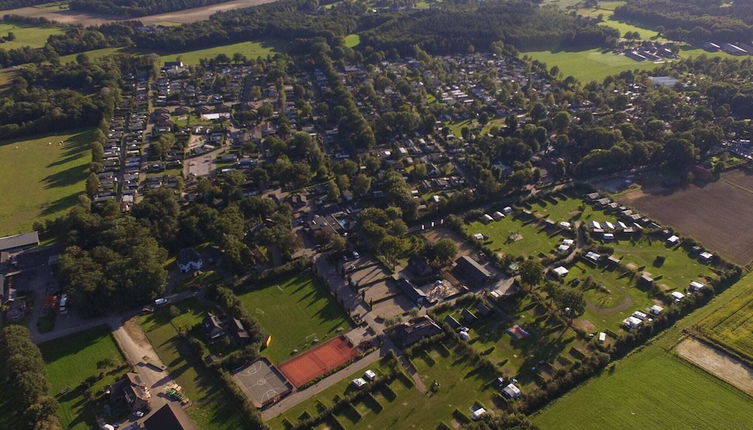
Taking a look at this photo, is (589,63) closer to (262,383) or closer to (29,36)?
(262,383)

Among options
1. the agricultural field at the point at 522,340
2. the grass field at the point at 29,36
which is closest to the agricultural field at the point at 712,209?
the agricultural field at the point at 522,340

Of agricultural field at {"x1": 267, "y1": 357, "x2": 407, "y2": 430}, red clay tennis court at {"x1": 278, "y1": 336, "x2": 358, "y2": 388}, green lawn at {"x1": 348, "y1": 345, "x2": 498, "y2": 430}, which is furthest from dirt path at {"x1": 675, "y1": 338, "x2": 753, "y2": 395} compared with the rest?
red clay tennis court at {"x1": 278, "y1": 336, "x2": 358, "y2": 388}

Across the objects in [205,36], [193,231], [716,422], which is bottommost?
[716,422]

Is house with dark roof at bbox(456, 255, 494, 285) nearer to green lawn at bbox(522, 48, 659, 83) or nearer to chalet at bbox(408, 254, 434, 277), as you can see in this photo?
chalet at bbox(408, 254, 434, 277)

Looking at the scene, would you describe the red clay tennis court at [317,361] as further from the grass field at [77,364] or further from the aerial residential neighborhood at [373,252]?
the grass field at [77,364]

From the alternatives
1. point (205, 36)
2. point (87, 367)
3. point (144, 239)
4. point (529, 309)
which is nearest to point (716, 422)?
point (529, 309)

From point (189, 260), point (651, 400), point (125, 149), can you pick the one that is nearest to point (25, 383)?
point (189, 260)

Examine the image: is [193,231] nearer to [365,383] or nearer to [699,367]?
[365,383]
